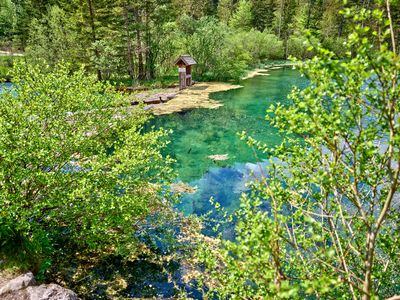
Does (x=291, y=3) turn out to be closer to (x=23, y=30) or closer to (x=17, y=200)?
(x=23, y=30)

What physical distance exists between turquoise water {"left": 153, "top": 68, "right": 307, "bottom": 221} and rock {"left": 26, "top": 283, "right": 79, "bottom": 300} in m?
7.11

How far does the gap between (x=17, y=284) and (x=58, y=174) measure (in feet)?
10.2

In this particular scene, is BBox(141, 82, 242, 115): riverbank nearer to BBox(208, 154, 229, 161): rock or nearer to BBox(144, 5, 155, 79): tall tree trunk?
BBox(144, 5, 155, 79): tall tree trunk

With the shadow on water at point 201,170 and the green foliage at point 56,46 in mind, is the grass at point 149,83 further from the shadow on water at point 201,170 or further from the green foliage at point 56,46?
the shadow on water at point 201,170

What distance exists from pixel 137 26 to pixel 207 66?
14.2 m

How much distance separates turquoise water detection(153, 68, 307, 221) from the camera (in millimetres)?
17422

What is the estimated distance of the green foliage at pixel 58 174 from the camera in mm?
8375

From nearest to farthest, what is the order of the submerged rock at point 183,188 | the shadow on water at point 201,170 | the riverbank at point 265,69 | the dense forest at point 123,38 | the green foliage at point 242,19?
the shadow on water at point 201,170 < the submerged rock at point 183,188 < the dense forest at point 123,38 < the riverbank at point 265,69 < the green foliage at point 242,19

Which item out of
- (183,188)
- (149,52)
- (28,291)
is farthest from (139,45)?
(28,291)

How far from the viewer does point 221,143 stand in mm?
25469

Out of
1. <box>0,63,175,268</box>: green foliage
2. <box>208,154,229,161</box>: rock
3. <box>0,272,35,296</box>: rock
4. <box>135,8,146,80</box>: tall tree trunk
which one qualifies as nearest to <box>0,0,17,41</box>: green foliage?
<box>135,8,146,80</box>: tall tree trunk

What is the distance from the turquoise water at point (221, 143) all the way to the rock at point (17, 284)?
7858 millimetres

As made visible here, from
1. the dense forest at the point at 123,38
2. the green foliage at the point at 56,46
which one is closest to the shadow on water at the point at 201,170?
the dense forest at the point at 123,38

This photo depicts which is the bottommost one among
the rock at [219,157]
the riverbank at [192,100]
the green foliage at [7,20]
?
the rock at [219,157]
